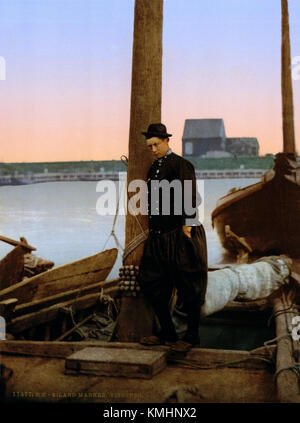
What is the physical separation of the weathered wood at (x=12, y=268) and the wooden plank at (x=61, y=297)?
0.65 metres

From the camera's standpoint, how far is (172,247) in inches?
162

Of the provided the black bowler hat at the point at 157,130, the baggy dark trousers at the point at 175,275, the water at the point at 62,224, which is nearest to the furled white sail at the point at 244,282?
the baggy dark trousers at the point at 175,275

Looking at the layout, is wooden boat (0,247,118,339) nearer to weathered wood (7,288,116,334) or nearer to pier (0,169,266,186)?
weathered wood (7,288,116,334)

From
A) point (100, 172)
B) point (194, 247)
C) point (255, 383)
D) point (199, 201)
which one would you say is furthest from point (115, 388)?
point (100, 172)

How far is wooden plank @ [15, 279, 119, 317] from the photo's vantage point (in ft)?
18.0

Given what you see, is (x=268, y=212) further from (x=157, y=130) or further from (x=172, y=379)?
(x=172, y=379)

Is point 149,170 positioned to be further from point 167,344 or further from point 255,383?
point 255,383

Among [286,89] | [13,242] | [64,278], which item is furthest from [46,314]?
[286,89]

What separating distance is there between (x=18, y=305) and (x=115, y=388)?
223cm

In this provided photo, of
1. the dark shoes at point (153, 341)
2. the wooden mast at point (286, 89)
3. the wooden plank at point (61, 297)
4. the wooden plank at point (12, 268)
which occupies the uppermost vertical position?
the wooden mast at point (286, 89)

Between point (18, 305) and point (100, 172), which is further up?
point (100, 172)

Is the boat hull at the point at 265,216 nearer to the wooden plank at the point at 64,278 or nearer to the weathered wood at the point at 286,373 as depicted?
the wooden plank at the point at 64,278

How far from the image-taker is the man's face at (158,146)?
4.18 meters
